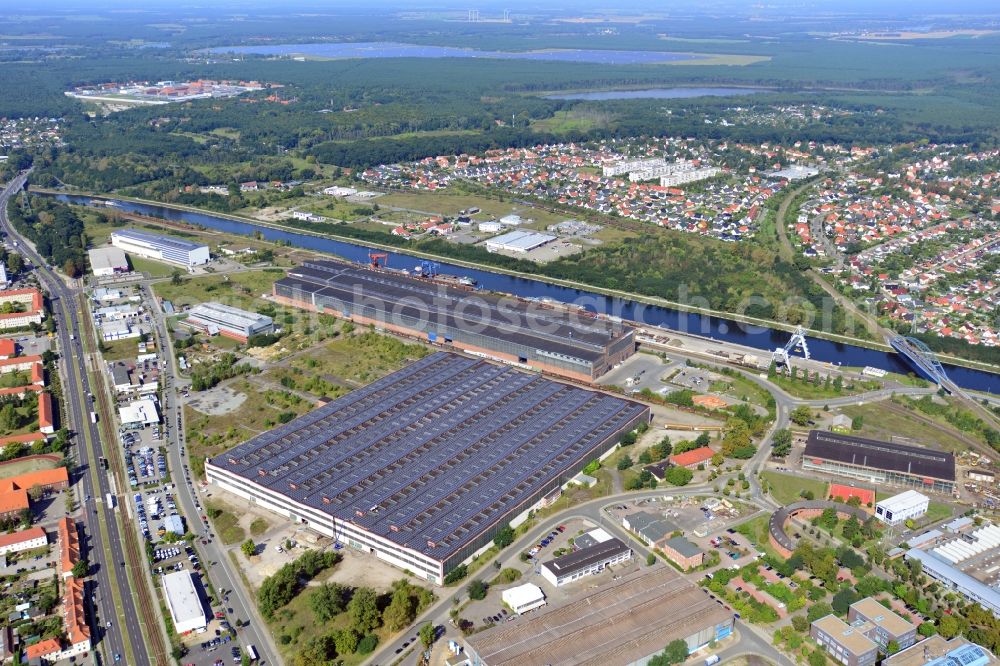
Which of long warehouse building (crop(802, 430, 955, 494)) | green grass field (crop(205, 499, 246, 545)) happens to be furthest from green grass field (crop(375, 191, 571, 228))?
green grass field (crop(205, 499, 246, 545))

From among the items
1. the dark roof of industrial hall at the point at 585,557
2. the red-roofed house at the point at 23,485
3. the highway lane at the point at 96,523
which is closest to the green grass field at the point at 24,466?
the red-roofed house at the point at 23,485

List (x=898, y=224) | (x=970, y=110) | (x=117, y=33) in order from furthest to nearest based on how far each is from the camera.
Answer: (x=117, y=33) → (x=970, y=110) → (x=898, y=224)

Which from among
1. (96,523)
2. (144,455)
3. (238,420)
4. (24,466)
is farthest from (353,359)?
(96,523)

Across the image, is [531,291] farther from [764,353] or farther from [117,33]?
[117,33]

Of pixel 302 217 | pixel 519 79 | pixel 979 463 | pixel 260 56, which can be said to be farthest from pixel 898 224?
pixel 260 56

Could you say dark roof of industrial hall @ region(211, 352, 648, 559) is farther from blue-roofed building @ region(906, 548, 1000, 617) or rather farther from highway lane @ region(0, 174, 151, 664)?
blue-roofed building @ region(906, 548, 1000, 617)

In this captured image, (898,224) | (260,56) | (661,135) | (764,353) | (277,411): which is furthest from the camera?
(260,56)

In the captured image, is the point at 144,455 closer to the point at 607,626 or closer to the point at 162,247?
the point at 607,626
